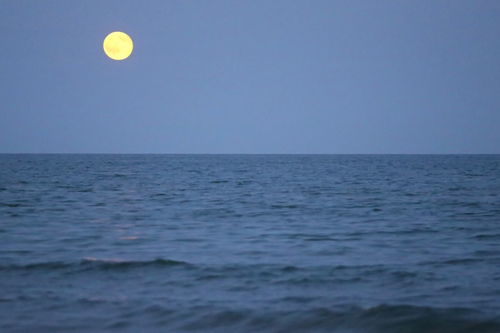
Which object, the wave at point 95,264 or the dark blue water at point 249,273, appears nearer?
the dark blue water at point 249,273

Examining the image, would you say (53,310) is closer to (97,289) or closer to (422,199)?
(97,289)

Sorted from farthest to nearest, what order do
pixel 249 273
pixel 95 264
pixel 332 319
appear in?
pixel 95 264
pixel 249 273
pixel 332 319

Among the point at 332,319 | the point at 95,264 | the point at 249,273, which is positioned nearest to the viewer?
the point at 332,319

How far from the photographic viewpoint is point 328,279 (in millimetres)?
9141

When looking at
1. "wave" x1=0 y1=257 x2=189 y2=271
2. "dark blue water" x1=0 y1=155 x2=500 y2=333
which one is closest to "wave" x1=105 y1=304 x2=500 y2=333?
"dark blue water" x1=0 y1=155 x2=500 y2=333

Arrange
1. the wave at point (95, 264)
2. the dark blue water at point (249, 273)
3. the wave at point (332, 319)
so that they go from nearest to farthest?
the wave at point (332, 319), the dark blue water at point (249, 273), the wave at point (95, 264)

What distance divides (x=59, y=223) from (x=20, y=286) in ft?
28.3

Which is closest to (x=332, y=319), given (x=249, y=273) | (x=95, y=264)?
(x=249, y=273)

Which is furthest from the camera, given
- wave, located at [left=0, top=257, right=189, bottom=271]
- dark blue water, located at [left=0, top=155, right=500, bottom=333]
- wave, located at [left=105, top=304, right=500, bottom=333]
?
wave, located at [left=0, top=257, right=189, bottom=271]

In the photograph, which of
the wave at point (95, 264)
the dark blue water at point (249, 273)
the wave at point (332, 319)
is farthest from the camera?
the wave at point (95, 264)

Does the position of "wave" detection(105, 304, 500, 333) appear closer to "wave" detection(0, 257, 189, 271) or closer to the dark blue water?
the dark blue water

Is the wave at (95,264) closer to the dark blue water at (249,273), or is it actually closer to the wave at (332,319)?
the dark blue water at (249,273)

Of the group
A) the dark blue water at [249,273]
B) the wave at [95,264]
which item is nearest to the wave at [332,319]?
the dark blue water at [249,273]

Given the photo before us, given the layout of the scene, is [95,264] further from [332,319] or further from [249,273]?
[332,319]
